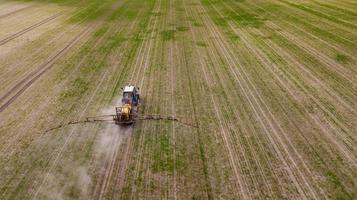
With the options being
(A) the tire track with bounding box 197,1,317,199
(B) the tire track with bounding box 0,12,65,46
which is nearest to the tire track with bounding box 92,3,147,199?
(A) the tire track with bounding box 197,1,317,199

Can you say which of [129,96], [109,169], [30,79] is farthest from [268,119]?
[30,79]

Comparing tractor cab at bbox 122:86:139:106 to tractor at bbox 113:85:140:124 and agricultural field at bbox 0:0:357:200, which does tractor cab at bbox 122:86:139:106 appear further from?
agricultural field at bbox 0:0:357:200

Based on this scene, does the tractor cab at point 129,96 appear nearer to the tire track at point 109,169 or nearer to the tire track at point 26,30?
the tire track at point 109,169

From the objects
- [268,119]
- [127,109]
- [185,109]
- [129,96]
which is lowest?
[185,109]

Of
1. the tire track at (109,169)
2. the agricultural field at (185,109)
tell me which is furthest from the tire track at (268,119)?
the tire track at (109,169)

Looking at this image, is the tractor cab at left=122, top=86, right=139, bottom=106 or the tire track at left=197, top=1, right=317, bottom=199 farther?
the tractor cab at left=122, top=86, right=139, bottom=106

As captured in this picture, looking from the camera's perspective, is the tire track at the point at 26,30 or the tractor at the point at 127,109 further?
the tire track at the point at 26,30

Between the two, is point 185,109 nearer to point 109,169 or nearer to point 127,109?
point 127,109

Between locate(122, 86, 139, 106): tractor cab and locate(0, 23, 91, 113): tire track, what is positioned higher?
locate(122, 86, 139, 106): tractor cab
